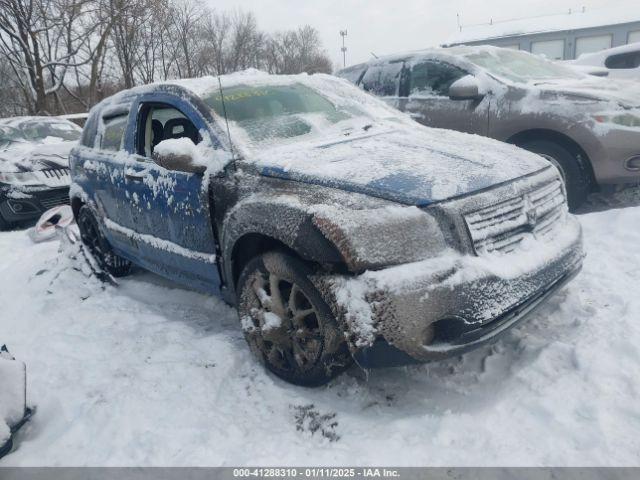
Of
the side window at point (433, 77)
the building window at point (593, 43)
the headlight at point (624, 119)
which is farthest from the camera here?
the building window at point (593, 43)

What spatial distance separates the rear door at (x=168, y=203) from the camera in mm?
3113

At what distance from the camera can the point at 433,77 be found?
5.84 m

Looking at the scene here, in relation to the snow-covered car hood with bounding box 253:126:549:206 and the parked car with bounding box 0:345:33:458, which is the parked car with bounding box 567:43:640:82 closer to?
the snow-covered car hood with bounding box 253:126:549:206

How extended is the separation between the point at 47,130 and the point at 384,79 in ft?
21.4

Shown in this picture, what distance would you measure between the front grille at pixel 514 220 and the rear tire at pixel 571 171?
2076 millimetres

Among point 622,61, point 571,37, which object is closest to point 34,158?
point 622,61

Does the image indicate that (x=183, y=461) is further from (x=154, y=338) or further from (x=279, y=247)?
(x=154, y=338)

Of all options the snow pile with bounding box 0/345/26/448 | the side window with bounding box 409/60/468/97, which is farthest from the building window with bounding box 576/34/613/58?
the snow pile with bounding box 0/345/26/448

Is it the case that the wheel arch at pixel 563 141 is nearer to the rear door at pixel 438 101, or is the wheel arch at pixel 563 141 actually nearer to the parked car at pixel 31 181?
the rear door at pixel 438 101

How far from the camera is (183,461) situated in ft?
7.24

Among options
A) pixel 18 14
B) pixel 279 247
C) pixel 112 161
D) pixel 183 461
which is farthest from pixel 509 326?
pixel 18 14

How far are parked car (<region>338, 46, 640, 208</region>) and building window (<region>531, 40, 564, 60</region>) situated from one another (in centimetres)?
3269

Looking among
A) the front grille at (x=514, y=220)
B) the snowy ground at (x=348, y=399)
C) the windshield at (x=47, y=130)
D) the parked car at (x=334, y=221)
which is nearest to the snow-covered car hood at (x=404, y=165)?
the parked car at (x=334, y=221)

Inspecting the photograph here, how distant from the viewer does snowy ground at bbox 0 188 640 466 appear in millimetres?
2119
